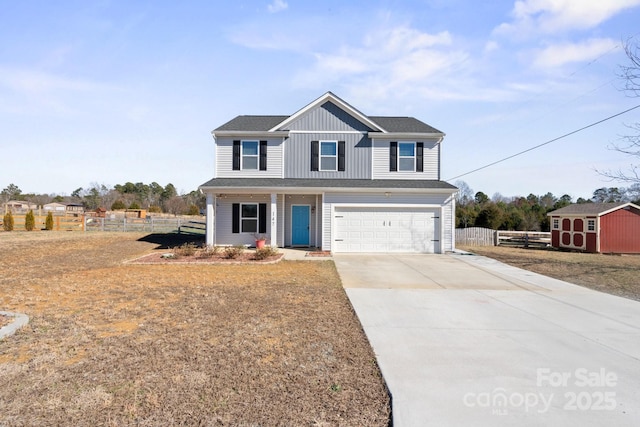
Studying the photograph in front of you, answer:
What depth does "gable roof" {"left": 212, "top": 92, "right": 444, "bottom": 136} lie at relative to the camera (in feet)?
53.4

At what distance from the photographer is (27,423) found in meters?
2.80

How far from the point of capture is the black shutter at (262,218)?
54.2 ft

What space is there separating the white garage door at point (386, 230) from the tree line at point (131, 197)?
51.5 meters

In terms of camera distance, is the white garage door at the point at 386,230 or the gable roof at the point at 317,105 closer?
the white garage door at the point at 386,230

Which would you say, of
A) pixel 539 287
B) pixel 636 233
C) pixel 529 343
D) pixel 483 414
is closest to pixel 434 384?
pixel 483 414

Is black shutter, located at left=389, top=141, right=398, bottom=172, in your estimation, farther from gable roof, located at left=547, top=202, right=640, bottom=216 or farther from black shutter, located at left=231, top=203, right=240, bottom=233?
gable roof, located at left=547, top=202, right=640, bottom=216

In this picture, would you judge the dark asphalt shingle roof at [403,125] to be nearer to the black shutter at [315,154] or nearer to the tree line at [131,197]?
the black shutter at [315,154]

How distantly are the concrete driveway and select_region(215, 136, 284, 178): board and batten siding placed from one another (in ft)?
29.3

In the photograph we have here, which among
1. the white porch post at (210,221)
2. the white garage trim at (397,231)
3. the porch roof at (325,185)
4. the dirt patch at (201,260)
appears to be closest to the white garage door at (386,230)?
the white garage trim at (397,231)

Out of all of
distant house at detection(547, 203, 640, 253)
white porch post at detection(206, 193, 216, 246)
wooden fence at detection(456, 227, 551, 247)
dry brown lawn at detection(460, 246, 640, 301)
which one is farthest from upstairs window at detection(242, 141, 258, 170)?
distant house at detection(547, 203, 640, 253)

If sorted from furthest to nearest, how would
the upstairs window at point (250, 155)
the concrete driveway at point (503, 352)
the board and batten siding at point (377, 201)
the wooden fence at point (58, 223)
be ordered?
the wooden fence at point (58, 223) → the upstairs window at point (250, 155) → the board and batten siding at point (377, 201) → the concrete driveway at point (503, 352)

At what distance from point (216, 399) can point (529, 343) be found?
4.26 metres

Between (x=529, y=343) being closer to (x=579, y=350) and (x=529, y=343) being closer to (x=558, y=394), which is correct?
(x=579, y=350)

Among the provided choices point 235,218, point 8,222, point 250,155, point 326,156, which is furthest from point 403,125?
point 8,222
